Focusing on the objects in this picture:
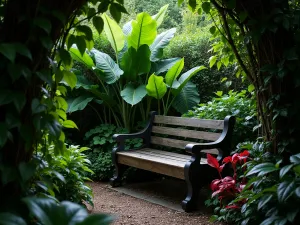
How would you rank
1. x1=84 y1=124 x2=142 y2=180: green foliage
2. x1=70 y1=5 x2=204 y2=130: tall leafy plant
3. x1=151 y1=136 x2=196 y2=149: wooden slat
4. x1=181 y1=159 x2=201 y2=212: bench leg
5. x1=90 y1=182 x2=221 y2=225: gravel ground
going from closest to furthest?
x1=90 y1=182 x2=221 y2=225: gravel ground < x1=181 y1=159 x2=201 y2=212: bench leg < x1=151 y1=136 x2=196 y2=149: wooden slat < x1=84 y1=124 x2=142 y2=180: green foliage < x1=70 y1=5 x2=204 y2=130: tall leafy plant

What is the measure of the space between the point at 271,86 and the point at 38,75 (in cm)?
174

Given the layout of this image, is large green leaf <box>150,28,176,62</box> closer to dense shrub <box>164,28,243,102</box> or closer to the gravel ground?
dense shrub <box>164,28,243,102</box>

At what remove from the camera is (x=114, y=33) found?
20.4 feet

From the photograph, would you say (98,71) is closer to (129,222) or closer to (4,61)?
(129,222)

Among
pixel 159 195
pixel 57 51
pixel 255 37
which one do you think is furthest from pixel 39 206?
pixel 159 195

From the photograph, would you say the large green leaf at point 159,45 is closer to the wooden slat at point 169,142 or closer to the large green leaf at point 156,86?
the large green leaf at point 156,86

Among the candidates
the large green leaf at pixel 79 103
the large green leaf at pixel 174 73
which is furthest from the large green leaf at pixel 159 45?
the large green leaf at pixel 79 103

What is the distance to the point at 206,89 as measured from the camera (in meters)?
6.84

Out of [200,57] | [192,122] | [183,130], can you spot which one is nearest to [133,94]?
[183,130]

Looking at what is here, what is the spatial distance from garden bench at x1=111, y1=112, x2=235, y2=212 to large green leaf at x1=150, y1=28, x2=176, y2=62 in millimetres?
1111

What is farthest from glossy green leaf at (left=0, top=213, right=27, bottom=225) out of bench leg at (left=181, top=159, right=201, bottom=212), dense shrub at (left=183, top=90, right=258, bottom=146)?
dense shrub at (left=183, top=90, right=258, bottom=146)

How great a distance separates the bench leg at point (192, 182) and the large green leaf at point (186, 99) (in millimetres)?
2146

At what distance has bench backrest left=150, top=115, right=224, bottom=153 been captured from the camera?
4609 millimetres

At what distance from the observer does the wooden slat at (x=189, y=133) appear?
4.56m
